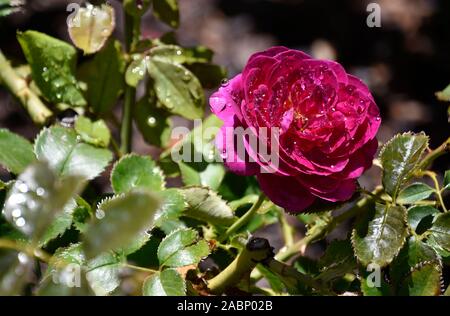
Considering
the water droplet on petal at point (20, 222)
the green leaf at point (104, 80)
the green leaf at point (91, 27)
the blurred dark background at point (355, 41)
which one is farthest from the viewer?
Result: the blurred dark background at point (355, 41)

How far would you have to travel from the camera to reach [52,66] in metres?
1.04

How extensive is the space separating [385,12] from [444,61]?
285 mm

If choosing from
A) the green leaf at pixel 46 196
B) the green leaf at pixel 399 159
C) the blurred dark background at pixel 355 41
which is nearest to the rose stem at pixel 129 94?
the green leaf at pixel 399 159

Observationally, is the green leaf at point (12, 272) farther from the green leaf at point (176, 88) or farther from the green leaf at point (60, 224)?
the green leaf at point (176, 88)

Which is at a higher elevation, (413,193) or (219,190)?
(413,193)

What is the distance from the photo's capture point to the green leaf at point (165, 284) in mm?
685

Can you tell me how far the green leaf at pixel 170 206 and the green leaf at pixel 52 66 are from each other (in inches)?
11.8

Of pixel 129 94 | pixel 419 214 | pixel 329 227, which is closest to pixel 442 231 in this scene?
pixel 419 214

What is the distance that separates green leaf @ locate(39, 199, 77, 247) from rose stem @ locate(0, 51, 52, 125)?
32 cm

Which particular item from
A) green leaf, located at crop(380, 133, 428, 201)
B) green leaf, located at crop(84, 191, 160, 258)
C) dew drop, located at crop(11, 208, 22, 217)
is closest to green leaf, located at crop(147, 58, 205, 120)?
green leaf, located at crop(380, 133, 428, 201)

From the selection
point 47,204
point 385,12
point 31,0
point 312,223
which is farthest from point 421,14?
point 47,204

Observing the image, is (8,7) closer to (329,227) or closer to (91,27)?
(91,27)

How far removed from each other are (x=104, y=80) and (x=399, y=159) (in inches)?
19.3

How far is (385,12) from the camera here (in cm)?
254
